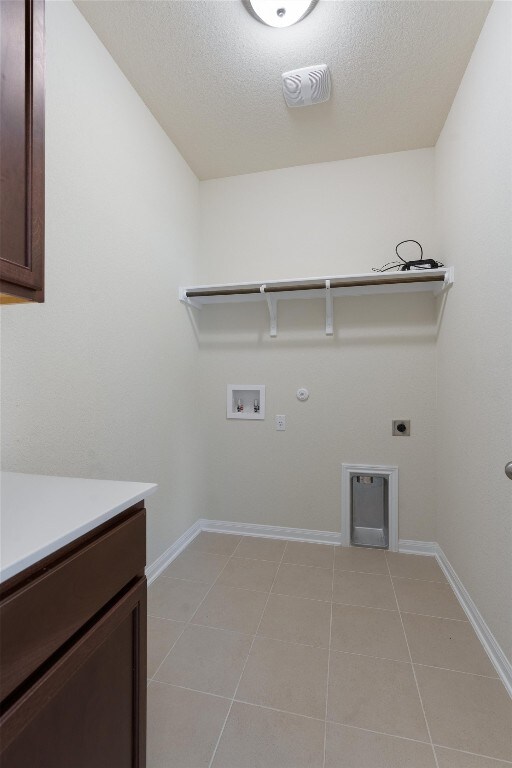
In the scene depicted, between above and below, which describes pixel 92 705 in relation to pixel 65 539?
below

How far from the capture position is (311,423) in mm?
2479

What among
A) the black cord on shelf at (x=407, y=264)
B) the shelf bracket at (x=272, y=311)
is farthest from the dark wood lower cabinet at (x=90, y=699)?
the black cord on shelf at (x=407, y=264)

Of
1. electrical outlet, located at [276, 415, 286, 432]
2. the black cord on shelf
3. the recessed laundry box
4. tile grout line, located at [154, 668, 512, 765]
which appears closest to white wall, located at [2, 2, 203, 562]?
electrical outlet, located at [276, 415, 286, 432]

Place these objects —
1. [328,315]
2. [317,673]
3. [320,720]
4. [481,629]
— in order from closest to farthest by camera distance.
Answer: [320,720], [317,673], [481,629], [328,315]

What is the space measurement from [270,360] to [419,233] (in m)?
1.31

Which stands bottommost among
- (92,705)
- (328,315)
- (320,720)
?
(320,720)

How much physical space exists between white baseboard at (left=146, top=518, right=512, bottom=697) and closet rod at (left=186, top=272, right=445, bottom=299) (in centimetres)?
166

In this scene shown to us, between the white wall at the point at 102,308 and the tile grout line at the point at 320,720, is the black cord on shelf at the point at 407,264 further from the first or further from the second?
the tile grout line at the point at 320,720

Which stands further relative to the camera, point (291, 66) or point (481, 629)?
point (291, 66)

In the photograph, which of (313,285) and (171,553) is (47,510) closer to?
(171,553)

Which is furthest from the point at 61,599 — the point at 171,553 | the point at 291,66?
the point at 291,66

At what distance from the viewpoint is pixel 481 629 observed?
1539mm

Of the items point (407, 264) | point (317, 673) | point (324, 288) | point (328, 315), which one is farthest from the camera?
point (328, 315)

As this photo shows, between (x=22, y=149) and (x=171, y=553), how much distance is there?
2118mm
